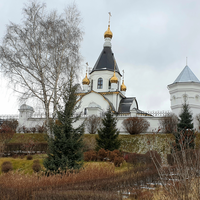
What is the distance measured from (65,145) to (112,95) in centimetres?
1907

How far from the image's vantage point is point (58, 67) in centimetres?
1315

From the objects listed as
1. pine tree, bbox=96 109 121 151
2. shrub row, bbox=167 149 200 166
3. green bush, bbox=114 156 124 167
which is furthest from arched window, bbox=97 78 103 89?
green bush, bbox=114 156 124 167

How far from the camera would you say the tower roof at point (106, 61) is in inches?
1141

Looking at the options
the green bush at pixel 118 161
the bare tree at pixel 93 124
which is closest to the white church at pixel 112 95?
the bare tree at pixel 93 124

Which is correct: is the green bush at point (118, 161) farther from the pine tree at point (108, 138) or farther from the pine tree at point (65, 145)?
the pine tree at point (108, 138)

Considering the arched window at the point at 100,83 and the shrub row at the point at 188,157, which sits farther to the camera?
the arched window at the point at 100,83

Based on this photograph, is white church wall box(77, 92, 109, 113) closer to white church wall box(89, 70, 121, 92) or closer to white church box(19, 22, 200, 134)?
white church box(19, 22, 200, 134)

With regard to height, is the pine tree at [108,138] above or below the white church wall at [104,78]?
below

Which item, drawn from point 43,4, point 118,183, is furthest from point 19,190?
point 43,4

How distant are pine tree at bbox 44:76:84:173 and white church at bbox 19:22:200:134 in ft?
28.4

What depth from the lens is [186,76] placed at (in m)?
23.5

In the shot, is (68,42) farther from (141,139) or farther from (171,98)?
(171,98)

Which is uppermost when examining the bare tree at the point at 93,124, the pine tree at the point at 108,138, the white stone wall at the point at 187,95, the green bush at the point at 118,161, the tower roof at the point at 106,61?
the tower roof at the point at 106,61

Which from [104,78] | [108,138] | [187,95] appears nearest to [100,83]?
[104,78]
